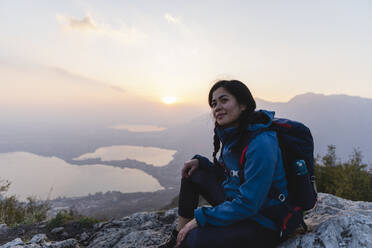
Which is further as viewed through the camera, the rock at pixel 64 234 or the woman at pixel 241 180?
the rock at pixel 64 234

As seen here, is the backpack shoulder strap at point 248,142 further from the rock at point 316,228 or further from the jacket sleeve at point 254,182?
the rock at point 316,228

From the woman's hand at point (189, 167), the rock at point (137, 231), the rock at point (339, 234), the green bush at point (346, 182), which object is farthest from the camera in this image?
the green bush at point (346, 182)

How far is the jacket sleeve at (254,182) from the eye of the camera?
6.62 ft

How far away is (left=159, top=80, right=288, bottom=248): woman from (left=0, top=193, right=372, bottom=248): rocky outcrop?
0.60 meters

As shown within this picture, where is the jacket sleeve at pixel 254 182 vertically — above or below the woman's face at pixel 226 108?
below

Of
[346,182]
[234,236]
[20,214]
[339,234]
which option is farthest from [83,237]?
[346,182]

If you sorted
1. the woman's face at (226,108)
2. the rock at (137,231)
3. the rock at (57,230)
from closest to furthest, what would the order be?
the woman's face at (226,108)
the rock at (137,231)
the rock at (57,230)

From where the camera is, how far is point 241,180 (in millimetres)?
2438

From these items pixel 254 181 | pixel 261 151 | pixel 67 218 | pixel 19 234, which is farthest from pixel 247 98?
pixel 19 234

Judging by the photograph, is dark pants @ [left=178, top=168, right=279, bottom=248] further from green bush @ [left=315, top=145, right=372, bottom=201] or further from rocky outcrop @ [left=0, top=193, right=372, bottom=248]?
green bush @ [left=315, top=145, right=372, bottom=201]

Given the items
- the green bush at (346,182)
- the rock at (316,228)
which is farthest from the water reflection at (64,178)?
the rock at (316,228)

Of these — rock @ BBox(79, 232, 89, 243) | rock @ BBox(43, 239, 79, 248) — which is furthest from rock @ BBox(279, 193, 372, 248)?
rock @ BBox(79, 232, 89, 243)

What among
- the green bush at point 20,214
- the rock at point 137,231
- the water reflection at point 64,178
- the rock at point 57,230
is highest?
the rock at point 137,231

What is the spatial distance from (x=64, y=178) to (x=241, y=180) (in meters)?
132
